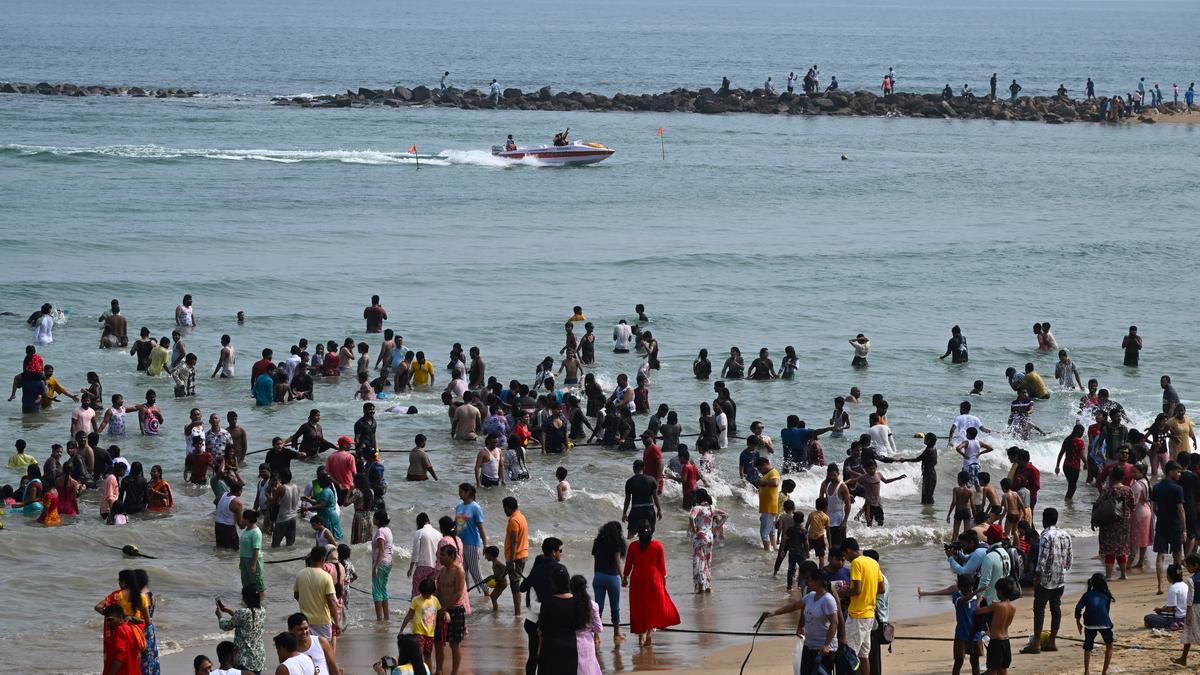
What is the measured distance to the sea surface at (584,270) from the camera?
18250 millimetres

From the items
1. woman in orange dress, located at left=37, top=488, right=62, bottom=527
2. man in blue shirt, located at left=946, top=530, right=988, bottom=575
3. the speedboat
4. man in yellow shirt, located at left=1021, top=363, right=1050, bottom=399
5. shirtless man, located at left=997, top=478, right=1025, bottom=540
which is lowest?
woman in orange dress, located at left=37, top=488, right=62, bottom=527

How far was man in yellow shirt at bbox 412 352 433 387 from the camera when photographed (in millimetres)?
26688

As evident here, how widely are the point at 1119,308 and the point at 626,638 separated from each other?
25618 mm

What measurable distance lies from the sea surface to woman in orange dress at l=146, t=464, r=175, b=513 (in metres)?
0.21

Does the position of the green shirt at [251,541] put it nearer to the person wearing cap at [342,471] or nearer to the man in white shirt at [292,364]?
the person wearing cap at [342,471]

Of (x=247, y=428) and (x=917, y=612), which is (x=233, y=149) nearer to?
(x=247, y=428)

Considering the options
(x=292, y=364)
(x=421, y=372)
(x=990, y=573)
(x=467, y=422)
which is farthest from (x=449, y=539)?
(x=421, y=372)

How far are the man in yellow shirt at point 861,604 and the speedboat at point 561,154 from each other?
47922 mm

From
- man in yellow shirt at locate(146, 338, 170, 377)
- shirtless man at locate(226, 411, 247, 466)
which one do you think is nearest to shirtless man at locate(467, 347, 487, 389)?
man in yellow shirt at locate(146, 338, 170, 377)

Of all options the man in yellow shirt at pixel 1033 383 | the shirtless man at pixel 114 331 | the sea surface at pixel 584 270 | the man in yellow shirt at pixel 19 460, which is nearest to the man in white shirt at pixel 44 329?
the sea surface at pixel 584 270

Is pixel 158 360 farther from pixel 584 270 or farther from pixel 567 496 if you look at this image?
pixel 584 270

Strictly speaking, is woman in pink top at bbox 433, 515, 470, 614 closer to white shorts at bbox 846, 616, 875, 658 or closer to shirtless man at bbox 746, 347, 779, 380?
white shorts at bbox 846, 616, 875, 658

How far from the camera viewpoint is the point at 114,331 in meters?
29.3

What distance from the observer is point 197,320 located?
32.9 meters
